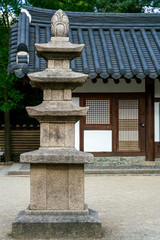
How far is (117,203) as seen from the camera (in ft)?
23.8

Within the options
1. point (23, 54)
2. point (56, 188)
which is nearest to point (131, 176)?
point (23, 54)

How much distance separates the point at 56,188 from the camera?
17.7ft

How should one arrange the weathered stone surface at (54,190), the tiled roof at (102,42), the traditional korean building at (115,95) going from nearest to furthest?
1. the weathered stone surface at (54,190)
2. the tiled roof at (102,42)
3. the traditional korean building at (115,95)

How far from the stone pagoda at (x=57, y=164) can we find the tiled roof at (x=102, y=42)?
18.3 ft

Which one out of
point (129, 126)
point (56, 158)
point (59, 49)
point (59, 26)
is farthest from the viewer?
point (129, 126)

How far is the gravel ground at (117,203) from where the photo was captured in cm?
530

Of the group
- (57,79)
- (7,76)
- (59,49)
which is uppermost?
(7,76)

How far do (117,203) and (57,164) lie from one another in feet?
7.74

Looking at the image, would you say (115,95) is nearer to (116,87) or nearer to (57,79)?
(116,87)

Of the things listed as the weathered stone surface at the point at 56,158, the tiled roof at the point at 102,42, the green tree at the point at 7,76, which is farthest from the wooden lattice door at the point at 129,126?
the weathered stone surface at the point at 56,158

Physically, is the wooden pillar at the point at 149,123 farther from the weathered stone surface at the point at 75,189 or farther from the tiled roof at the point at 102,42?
the weathered stone surface at the point at 75,189

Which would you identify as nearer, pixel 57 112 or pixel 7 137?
pixel 57 112

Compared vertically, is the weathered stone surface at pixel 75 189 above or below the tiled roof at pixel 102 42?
below

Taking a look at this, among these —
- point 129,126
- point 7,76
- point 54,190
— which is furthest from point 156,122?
point 54,190
